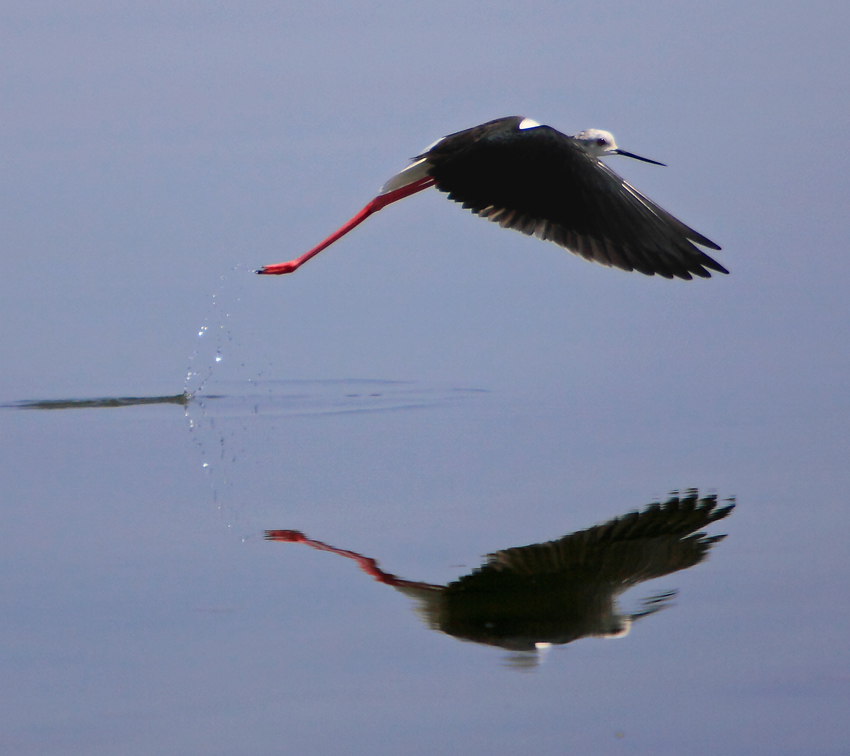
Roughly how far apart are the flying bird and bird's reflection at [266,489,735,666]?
1452 millimetres

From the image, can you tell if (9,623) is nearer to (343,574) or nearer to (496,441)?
(343,574)

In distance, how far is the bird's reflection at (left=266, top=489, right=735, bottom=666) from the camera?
3506 mm

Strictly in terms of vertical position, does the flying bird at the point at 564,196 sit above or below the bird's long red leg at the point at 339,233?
below

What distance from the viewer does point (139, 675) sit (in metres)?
3.25

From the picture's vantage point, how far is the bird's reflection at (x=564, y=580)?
3506 millimetres

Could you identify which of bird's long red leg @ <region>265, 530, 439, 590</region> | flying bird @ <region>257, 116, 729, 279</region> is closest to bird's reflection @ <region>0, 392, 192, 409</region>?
flying bird @ <region>257, 116, 729, 279</region>

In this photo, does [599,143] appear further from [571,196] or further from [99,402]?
[99,402]

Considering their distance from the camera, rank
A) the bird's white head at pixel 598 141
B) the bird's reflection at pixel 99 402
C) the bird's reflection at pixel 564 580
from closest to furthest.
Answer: the bird's reflection at pixel 564 580 < the bird's reflection at pixel 99 402 < the bird's white head at pixel 598 141

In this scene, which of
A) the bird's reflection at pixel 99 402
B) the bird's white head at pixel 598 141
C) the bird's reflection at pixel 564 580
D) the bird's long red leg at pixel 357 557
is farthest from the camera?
the bird's white head at pixel 598 141

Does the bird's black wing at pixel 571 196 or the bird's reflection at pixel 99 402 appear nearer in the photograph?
the bird's black wing at pixel 571 196

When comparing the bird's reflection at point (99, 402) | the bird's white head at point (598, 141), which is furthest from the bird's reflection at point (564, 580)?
the bird's white head at point (598, 141)

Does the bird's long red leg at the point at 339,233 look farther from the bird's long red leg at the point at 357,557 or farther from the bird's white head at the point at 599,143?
the bird's long red leg at the point at 357,557

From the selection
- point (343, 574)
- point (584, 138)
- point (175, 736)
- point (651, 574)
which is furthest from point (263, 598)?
point (584, 138)

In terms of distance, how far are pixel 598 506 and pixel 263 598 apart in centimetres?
153
